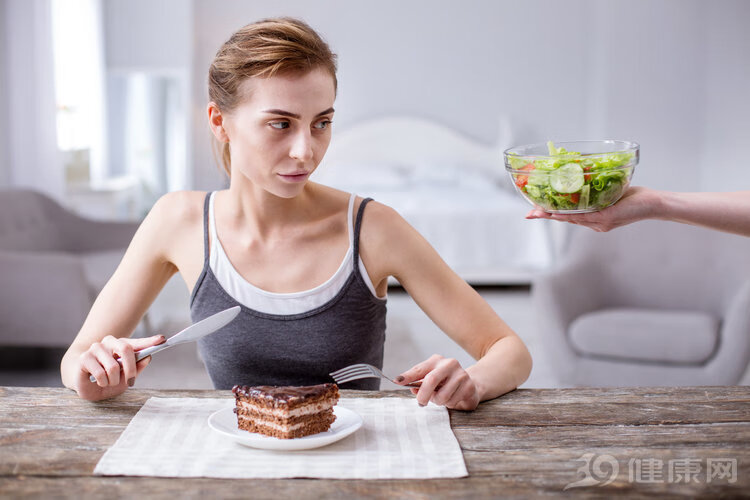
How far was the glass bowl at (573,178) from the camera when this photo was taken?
1.15 meters

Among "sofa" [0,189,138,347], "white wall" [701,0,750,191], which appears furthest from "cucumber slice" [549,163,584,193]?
"white wall" [701,0,750,191]

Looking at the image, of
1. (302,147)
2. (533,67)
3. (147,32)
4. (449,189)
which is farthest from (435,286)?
(533,67)

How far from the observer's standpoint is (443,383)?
1.19 metres

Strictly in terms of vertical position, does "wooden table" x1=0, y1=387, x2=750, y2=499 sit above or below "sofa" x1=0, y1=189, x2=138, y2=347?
above

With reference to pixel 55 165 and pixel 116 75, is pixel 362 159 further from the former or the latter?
pixel 55 165

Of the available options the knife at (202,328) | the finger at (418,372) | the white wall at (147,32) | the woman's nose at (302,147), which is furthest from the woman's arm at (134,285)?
the white wall at (147,32)

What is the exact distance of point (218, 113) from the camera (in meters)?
1.46

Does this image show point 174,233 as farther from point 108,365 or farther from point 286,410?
point 286,410

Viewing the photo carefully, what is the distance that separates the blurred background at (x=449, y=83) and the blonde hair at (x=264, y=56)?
4.02 m

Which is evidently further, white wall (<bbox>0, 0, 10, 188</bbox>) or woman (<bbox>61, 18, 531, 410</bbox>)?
white wall (<bbox>0, 0, 10, 188</bbox>)

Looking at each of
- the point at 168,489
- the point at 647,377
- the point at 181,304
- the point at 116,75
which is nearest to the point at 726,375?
the point at 647,377

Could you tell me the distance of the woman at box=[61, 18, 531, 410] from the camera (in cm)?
134

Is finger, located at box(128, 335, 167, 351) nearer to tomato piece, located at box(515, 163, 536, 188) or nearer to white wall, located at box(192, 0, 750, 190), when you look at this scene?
tomato piece, located at box(515, 163, 536, 188)

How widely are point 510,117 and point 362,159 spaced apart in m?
1.38
